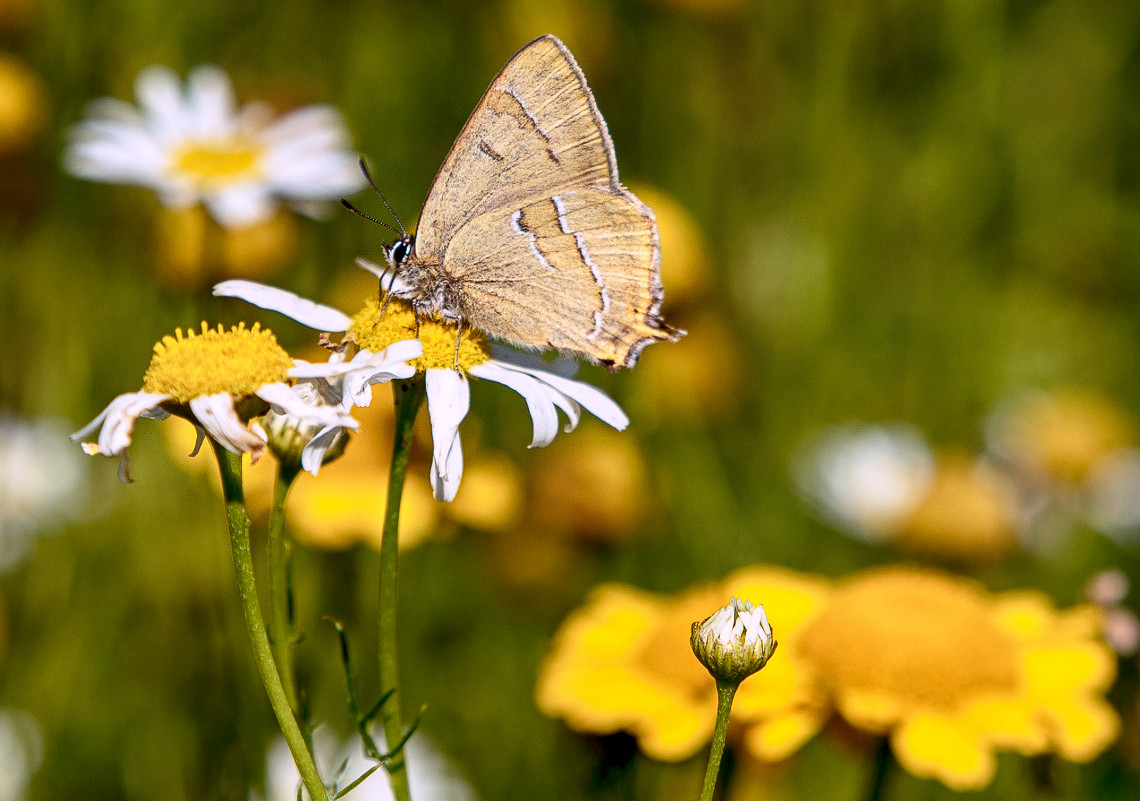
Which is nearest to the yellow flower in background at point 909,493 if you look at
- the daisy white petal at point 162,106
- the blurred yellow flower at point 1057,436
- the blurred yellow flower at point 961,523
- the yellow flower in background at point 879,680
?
the blurred yellow flower at point 961,523

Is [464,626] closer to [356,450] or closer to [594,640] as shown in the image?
[356,450]

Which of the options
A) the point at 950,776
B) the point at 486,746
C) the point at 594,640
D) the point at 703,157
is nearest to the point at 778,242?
the point at 703,157

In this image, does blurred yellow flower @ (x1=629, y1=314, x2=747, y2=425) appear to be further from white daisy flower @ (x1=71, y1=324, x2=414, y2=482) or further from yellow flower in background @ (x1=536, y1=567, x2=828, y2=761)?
white daisy flower @ (x1=71, y1=324, x2=414, y2=482)

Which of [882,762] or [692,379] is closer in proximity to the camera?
[882,762]

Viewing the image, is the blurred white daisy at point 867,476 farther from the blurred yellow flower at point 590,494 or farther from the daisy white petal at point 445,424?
the daisy white petal at point 445,424

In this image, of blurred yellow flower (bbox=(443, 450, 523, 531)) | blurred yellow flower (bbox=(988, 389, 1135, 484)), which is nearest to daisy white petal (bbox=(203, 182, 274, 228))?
blurred yellow flower (bbox=(443, 450, 523, 531))

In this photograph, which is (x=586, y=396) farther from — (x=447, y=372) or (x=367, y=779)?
(x=367, y=779)

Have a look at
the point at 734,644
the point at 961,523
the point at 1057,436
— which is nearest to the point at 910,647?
the point at 734,644
